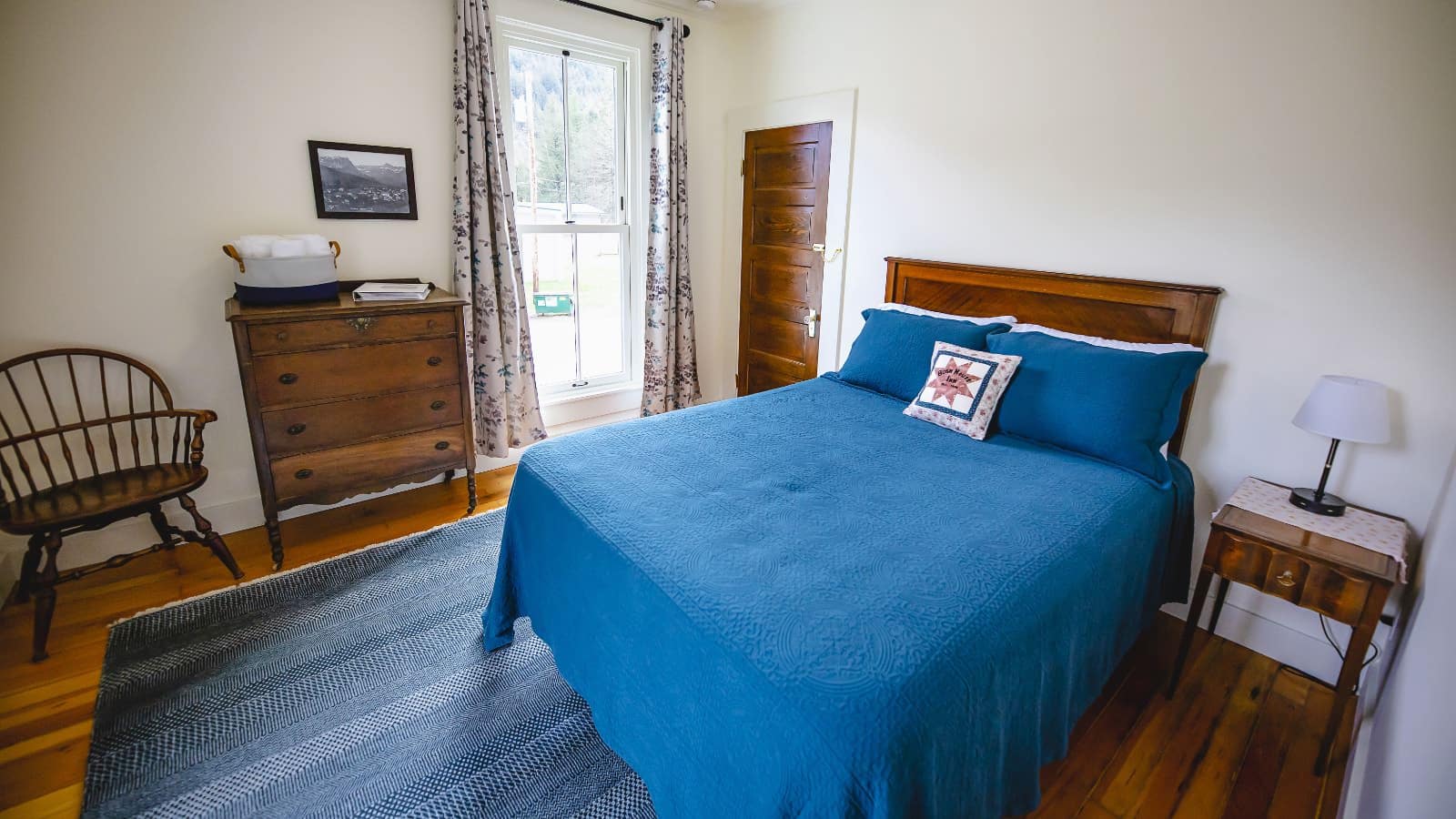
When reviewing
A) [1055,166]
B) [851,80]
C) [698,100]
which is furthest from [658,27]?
[1055,166]

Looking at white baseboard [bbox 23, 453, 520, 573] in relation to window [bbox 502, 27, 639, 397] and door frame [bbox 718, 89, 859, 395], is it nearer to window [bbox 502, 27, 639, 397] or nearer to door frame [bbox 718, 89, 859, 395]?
window [bbox 502, 27, 639, 397]

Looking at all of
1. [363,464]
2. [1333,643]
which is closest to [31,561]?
[363,464]

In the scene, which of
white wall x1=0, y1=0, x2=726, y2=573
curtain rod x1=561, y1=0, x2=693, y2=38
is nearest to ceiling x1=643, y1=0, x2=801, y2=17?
curtain rod x1=561, y1=0, x2=693, y2=38

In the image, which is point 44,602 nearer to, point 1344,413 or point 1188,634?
point 1188,634

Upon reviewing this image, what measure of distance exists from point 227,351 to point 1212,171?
3827mm

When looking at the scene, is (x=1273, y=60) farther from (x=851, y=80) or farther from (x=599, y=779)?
(x=599, y=779)

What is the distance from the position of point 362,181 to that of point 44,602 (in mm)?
1910

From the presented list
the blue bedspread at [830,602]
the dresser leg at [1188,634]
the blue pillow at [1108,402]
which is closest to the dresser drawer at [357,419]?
the blue bedspread at [830,602]

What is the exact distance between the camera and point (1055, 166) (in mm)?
2480

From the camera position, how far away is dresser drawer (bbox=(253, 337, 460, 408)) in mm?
2395

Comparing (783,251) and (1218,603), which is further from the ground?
(783,251)

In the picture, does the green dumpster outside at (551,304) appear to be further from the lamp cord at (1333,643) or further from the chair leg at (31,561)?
the lamp cord at (1333,643)

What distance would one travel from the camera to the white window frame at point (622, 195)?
319cm

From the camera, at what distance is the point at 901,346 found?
8.66 ft
